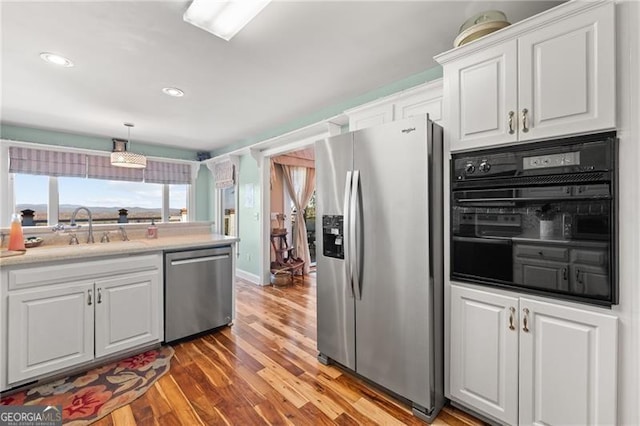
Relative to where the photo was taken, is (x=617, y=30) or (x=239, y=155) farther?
(x=239, y=155)

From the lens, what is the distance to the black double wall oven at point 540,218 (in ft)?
4.07

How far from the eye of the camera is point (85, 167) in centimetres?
474

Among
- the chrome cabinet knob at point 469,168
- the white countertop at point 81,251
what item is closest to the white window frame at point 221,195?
the white countertop at point 81,251

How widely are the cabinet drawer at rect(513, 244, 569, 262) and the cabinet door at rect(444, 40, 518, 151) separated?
1.90ft

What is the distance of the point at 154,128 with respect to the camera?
436cm

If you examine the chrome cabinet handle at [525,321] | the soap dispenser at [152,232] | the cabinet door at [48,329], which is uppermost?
the soap dispenser at [152,232]

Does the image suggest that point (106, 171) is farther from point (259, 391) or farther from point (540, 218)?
point (540, 218)

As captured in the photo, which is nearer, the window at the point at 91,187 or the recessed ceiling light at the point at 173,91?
the recessed ceiling light at the point at 173,91

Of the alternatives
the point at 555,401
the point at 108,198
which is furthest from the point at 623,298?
the point at 108,198

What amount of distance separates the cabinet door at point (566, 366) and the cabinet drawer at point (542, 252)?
0.23m

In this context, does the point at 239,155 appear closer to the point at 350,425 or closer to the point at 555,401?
the point at 350,425

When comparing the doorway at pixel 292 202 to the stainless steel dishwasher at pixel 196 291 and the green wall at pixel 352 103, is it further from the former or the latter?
the stainless steel dishwasher at pixel 196 291

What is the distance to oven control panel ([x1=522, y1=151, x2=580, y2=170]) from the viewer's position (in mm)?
1307

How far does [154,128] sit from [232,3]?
351 cm
